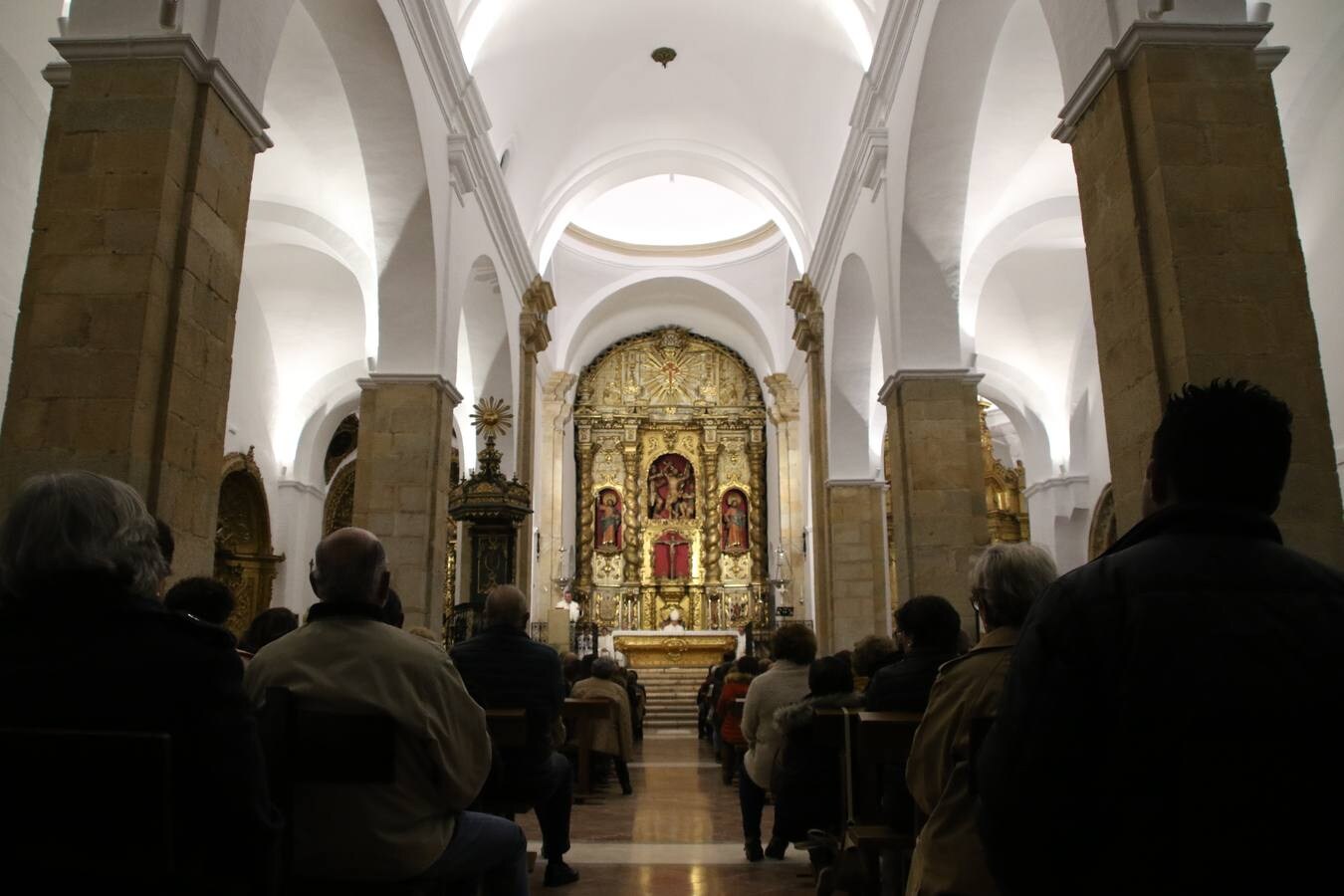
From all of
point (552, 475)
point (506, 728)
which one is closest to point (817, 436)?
point (552, 475)

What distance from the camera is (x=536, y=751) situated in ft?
14.7

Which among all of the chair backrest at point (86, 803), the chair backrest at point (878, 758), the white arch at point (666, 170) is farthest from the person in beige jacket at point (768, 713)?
the white arch at point (666, 170)

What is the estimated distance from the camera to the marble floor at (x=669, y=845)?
5.11 metres

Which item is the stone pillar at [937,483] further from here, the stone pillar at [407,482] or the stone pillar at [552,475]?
the stone pillar at [552,475]

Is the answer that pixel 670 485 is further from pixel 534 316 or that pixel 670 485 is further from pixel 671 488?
pixel 534 316

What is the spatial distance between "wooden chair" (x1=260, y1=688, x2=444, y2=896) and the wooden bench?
19.1ft

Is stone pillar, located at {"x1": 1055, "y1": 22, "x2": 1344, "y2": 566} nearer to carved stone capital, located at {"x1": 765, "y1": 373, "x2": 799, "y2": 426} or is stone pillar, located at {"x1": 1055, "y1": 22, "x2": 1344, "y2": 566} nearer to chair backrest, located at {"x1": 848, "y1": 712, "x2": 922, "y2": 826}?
chair backrest, located at {"x1": 848, "y1": 712, "x2": 922, "y2": 826}

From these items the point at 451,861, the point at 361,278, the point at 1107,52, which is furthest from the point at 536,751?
the point at 361,278

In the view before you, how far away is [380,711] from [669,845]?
431 centimetres

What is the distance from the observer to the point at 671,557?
24.4 metres

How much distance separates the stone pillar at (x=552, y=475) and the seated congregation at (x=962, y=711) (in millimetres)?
18263

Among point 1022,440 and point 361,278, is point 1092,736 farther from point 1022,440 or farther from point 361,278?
point 1022,440

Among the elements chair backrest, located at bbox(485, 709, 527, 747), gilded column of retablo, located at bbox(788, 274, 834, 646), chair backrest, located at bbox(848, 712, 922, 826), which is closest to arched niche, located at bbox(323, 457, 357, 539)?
gilded column of retablo, located at bbox(788, 274, 834, 646)

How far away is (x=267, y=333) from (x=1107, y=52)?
43.3 ft
